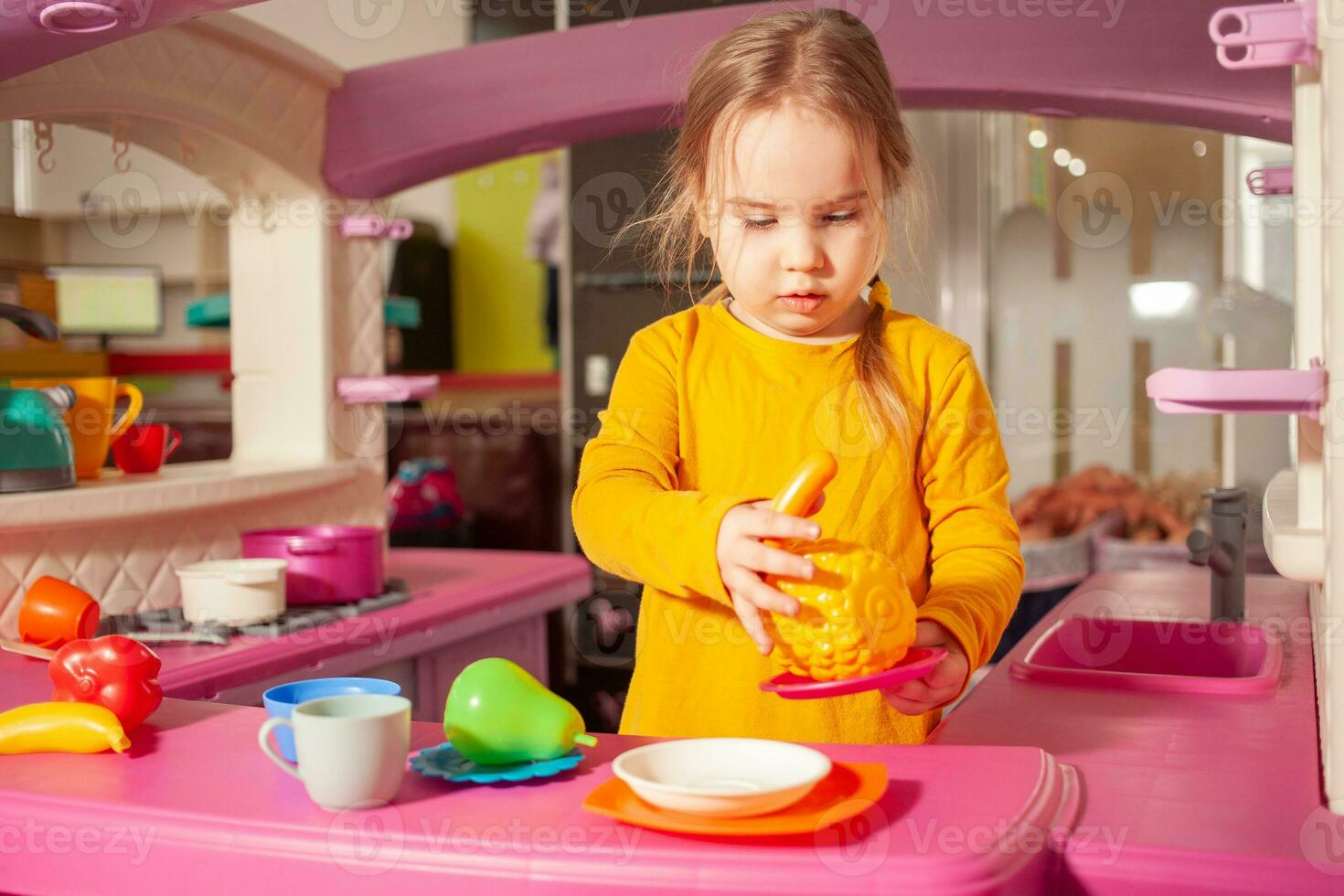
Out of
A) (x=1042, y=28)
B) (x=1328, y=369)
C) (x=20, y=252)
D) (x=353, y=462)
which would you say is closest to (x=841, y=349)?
(x=1328, y=369)

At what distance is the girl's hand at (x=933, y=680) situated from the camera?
1.04m

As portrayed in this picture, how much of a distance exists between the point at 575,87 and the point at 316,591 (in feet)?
2.75

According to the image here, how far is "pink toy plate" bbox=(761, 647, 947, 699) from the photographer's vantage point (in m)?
0.91

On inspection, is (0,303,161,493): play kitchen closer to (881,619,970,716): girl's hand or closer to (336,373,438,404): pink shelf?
(336,373,438,404): pink shelf

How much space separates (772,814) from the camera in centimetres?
83

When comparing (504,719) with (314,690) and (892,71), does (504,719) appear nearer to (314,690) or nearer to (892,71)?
(314,690)
